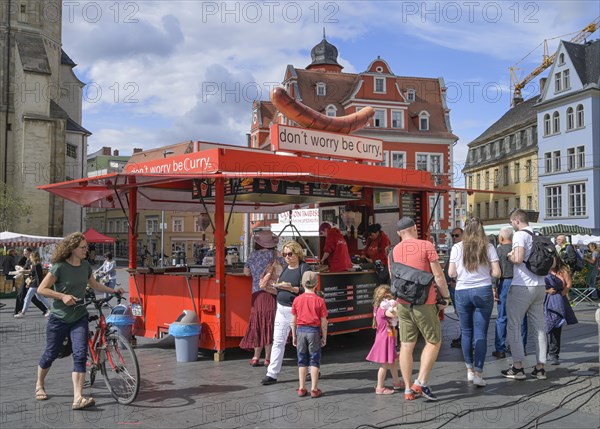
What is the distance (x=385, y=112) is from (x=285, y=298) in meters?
47.1

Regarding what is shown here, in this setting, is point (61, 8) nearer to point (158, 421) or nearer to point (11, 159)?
point (11, 159)

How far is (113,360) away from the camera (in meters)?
6.31

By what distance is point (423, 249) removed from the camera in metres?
6.28

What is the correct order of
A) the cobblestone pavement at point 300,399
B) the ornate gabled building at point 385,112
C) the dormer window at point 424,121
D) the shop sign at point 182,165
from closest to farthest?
the cobblestone pavement at point 300,399, the shop sign at point 182,165, the ornate gabled building at point 385,112, the dormer window at point 424,121

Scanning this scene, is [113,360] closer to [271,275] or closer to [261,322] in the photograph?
[261,322]

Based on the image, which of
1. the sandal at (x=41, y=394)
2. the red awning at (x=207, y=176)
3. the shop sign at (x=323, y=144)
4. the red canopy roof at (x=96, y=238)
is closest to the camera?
the sandal at (x=41, y=394)

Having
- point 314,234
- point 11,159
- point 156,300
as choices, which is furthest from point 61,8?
point 156,300

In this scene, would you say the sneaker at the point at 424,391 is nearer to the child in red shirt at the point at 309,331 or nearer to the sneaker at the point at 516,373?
the child in red shirt at the point at 309,331

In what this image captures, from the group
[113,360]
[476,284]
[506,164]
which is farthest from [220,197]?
[506,164]

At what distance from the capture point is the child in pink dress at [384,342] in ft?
21.0

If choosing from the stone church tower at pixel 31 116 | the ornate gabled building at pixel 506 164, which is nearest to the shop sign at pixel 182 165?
the stone church tower at pixel 31 116

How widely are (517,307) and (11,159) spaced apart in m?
41.4

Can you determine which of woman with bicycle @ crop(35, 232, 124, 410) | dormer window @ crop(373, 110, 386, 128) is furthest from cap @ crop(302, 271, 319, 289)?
dormer window @ crop(373, 110, 386, 128)

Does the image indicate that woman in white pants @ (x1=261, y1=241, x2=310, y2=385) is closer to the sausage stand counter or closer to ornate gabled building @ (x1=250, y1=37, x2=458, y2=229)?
the sausage stand counter
